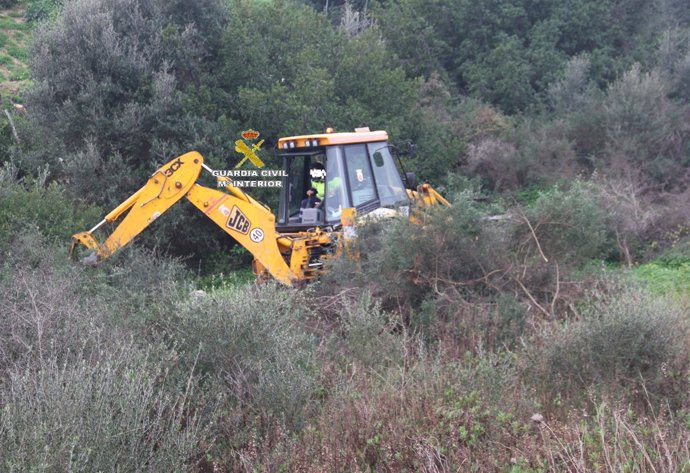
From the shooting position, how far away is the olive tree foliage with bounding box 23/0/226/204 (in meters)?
14.9

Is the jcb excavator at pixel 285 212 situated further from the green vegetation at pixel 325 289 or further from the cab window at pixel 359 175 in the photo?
the green vegetation at pixel 325 289

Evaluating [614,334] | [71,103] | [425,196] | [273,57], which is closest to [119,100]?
[71,103]

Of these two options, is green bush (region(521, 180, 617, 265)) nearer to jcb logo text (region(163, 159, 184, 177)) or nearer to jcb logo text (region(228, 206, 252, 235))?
jcb logo text (region(228, 206, 252, 235))

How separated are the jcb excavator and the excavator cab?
0.01 metres

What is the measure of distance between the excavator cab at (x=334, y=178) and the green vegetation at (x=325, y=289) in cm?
127

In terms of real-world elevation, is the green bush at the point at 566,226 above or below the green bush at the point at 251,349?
below

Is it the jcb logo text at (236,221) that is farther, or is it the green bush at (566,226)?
the jcb logo text at (236,221)

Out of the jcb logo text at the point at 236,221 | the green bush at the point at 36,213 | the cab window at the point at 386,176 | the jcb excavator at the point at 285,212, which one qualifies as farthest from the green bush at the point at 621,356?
the green bush at the point at 36,213

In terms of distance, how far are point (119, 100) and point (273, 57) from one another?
163 inches

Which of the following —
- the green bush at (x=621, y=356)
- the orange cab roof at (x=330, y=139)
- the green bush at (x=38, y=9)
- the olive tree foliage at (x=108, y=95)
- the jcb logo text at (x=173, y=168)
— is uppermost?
the green bush at (x=621, y=356)

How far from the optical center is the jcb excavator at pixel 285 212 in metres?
10.5

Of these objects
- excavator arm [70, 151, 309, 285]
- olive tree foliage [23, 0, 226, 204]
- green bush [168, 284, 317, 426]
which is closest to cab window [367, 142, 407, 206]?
excavator arm [70, 151, 309, 285]

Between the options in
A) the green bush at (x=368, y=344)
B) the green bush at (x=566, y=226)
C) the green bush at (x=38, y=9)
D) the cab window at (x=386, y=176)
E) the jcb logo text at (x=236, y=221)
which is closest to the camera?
the green bush at (x=368, y=344)

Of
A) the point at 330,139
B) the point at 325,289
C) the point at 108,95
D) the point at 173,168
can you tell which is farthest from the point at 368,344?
the point at 108,95
